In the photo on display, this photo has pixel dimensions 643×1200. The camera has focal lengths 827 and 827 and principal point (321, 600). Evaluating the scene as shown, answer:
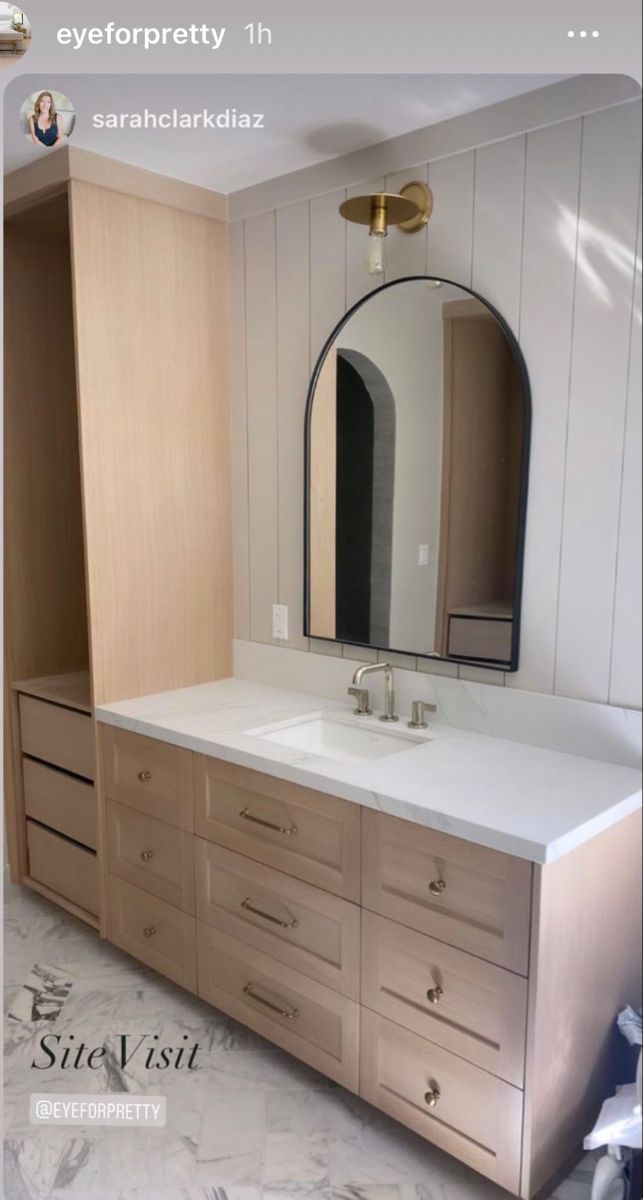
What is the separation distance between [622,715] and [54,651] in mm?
1618

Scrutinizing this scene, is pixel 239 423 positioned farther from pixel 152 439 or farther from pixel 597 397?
pixel 597 397

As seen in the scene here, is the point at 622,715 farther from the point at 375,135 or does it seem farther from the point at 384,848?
the point at 375,135

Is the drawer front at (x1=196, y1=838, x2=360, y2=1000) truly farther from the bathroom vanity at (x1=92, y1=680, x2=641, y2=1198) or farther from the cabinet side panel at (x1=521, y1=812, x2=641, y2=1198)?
the cabinet side panel at (x1=521, y1=812, x2=641, y2=1198)

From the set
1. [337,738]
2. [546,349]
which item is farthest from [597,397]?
[337,738]

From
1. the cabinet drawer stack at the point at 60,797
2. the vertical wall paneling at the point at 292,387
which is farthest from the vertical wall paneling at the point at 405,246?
the cabinet drawer stack at the point at 60,797

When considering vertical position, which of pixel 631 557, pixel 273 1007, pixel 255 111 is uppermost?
pixel 255 111

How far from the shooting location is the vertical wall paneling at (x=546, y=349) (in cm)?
142

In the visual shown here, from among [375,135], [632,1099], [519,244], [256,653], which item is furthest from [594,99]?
[632,1099]

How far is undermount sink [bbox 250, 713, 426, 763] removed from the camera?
176cm

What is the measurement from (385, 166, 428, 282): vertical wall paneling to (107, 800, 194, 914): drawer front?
4.26 ft

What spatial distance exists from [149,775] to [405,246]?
1.28m

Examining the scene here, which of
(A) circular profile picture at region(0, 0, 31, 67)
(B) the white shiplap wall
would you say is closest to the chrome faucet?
(B) the white shiplap wall

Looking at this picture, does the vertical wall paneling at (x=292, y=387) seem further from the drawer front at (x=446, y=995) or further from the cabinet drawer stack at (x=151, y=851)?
the drawer front at (x=446, y=995)

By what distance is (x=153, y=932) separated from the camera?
75.5 inches
